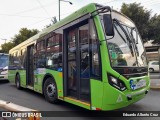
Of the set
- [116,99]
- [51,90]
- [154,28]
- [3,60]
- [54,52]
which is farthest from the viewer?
[154,28]

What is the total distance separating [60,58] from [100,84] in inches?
94.3

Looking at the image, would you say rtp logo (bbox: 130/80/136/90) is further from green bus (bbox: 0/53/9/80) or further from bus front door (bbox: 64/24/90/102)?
green bus (bbox: 0/53/9/80)

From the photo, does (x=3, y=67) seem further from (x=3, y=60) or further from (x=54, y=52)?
(x=54, y=52)

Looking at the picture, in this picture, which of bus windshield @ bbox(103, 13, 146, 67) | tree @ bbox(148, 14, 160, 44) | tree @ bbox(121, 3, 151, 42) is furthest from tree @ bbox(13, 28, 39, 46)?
bus windshield @ bbox(103, 13, 146, 67)

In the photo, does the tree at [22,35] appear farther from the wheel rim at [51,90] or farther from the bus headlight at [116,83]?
the bus headlight at [116,83]

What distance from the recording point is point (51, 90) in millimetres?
7828

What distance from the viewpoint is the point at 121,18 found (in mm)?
6176

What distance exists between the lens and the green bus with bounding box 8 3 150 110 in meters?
5.12

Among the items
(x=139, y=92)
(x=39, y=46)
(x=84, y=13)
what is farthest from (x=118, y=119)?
(x=39, y=46)

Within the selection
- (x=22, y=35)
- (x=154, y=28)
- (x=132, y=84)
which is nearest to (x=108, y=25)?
(x=132, y=84)

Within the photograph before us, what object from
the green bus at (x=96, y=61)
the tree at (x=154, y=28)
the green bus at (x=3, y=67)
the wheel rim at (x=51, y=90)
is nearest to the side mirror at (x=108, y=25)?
the green bus at (x=96, y=61)

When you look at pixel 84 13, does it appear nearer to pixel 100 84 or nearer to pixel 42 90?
pixel 100 84

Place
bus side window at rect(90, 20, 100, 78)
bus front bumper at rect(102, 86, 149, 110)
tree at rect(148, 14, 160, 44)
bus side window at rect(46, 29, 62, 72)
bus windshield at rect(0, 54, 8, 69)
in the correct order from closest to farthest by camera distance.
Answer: bus front bumper at rect(102, 86, 149, 110), bus side window at rect(90, 20, 100, 78), bus side window at rect(46, 29, 62, 72), bus windshield at rect(0, 54, 8, 69), tree at rect(148, 14, 160, 44)

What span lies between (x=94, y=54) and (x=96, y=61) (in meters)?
0.19
